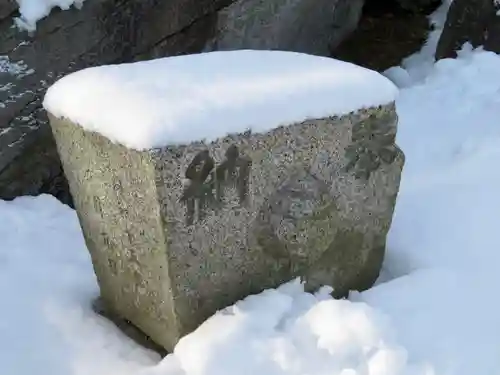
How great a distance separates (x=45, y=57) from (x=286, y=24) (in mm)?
2017

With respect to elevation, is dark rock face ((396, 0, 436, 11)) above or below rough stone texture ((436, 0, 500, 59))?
below

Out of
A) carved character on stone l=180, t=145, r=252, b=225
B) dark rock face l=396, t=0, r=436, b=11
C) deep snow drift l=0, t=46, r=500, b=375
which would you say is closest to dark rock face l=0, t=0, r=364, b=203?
deep snow drift l=0, t=46, r=500, b=375

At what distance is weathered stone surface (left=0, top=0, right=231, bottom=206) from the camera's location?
2.87 m

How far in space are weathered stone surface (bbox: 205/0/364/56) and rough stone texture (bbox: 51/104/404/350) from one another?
7.24ft

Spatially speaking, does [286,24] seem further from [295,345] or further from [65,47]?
[295,345]

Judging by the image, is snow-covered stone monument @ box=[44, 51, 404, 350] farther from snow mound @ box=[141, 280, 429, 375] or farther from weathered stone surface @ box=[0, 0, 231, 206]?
weathered stone surface @ box=[0, 0, 231, 206]

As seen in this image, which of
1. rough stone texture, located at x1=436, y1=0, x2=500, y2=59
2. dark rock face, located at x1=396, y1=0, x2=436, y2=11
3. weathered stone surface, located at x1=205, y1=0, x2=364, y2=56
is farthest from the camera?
dark rock face, located at x1=396, y1=0, x2=436, y2=11

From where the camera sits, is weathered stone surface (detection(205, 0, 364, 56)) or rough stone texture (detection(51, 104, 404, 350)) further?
weathered stone surface (detection(205, 0, 364, 56))

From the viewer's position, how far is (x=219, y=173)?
1609 mm

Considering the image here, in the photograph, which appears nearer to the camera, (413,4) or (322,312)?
(322,312)

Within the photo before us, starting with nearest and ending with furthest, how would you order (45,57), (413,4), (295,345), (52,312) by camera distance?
(295,345), (52,312), (45,57), (413,4)

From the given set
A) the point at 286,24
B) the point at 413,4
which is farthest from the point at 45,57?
the point at 413,4

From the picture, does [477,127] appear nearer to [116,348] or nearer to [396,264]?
[396,264]

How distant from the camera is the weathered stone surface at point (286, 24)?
4.04 meters
